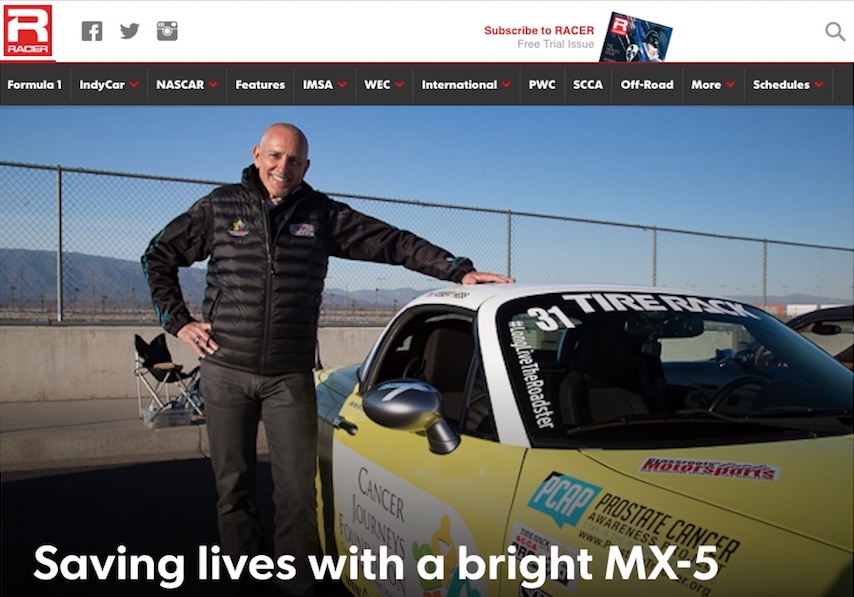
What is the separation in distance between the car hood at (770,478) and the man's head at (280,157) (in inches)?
74.8

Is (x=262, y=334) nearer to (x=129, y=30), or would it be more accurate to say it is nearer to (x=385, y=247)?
(x=385, y=247)

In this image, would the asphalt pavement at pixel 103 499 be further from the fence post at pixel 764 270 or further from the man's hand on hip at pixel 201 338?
the fence post at pixel 764 270

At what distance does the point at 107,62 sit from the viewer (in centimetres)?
731

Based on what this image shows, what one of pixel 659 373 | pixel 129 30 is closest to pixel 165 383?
pixel 129 30

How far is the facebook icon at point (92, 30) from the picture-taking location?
7.27 metres

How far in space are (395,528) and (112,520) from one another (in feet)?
9.75

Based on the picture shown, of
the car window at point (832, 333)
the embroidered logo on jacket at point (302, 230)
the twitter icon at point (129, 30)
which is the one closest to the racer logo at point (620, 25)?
the car window at point (832, 333)

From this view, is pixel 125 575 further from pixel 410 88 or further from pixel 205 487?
pixel 410 88

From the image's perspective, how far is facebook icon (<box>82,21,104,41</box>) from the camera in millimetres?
7270

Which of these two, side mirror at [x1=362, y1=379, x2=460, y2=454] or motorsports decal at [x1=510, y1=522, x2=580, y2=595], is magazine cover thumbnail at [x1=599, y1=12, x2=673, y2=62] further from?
motorsports decal at [x1=510, y1=522, x2=580, y2=595]

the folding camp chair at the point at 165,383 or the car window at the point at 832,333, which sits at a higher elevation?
the car window at the point at 832,333

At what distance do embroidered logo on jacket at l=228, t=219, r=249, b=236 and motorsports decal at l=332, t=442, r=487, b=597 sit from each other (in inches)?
40.3

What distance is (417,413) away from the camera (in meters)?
2.46

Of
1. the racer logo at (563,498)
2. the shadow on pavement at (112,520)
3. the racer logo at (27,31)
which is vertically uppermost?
the racer logo at (27,31)
